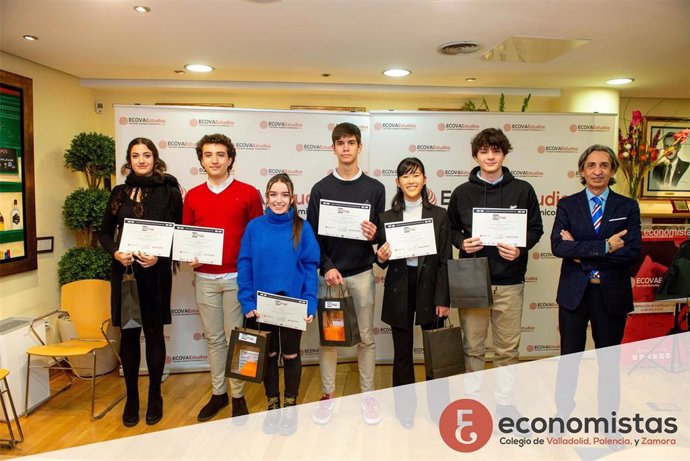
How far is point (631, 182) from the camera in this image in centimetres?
471

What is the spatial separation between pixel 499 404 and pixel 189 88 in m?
3.72

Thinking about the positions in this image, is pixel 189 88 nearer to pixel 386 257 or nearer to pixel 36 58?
pixel 36 58

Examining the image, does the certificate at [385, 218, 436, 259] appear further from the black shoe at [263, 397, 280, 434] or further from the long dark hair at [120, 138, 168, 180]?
the long dark hair at [120, 138, 168, 180]

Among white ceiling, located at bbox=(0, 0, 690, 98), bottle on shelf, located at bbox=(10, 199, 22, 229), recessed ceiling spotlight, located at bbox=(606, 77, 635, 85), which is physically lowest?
bottle on shelf, located at bbox=(10, 199, 22, 229)

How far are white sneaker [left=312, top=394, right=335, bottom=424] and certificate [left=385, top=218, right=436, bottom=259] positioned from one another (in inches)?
41.1

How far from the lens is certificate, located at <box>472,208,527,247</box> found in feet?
8.52

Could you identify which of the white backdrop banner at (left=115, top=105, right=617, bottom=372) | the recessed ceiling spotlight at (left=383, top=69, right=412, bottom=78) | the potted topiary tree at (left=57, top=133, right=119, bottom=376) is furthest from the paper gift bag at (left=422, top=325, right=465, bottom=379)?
the potted topiary tree at (left=57, top=133, right=119, bottom=376)

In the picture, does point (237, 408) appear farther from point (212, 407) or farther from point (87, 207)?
point (87, 207)

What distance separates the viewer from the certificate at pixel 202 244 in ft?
9.09

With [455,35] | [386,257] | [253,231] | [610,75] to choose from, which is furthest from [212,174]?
[610,75]

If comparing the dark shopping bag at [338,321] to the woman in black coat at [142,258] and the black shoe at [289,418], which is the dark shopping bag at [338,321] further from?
the woman in black coat at [142,258]

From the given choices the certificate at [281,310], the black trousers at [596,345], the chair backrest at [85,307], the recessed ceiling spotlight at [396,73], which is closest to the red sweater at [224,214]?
the certificate at [281,310]

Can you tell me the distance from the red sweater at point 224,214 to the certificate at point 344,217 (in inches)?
21.0

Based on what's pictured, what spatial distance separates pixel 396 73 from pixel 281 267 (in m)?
2.19
